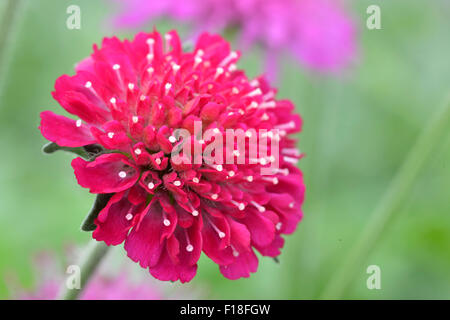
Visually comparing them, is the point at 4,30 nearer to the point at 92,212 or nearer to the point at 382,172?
the point at 92,212

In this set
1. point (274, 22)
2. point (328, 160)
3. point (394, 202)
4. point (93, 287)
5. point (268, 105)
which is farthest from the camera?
point (328, 160)

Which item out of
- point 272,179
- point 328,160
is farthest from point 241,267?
point 328,160

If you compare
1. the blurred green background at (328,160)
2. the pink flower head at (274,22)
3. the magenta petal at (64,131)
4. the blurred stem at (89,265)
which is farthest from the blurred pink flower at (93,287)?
the pink flower head at (274,22)

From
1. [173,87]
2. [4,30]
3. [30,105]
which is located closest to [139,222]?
[173,87]

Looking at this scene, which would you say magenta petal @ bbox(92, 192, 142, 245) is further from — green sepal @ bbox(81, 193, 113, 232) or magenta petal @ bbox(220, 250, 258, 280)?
magenta petal @ bbox(220, 250, 258, 280)

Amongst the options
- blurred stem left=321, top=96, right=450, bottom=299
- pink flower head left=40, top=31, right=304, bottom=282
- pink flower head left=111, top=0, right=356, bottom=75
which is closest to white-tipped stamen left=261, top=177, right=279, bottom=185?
pink flower head left=40, top=31, right=304, bottom=282

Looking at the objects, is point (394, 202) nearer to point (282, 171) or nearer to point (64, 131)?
point (282, 171)

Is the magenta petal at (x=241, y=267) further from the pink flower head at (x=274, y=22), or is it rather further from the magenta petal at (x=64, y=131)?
the pink flower head at (x=274, y=22)
